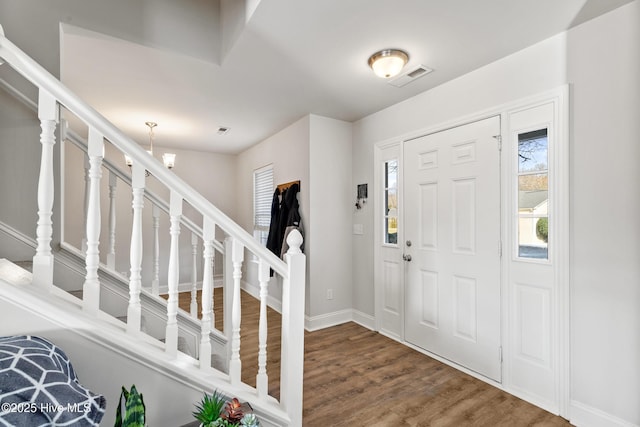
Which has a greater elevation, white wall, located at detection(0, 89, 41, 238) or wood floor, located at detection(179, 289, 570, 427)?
white wall, located at detection(0, 89, 41, 238)

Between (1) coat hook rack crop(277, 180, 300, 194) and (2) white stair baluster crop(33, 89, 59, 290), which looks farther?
(1) coat hook rack crop(277, 180, 300, 194)

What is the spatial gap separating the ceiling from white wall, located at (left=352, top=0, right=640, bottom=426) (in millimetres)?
192

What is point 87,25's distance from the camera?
1797 mm

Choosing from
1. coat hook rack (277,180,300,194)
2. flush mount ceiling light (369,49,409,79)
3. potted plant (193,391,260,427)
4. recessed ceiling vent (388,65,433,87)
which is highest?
recessed ceiling vent (388,65,433,87)

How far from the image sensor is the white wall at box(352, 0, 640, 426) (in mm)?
1557

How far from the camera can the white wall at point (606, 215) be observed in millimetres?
1553

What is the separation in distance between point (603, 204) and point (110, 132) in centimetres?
245

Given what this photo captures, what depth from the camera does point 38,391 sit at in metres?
0.78

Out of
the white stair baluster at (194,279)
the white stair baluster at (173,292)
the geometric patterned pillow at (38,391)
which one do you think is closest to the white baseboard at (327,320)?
the white stair baluster at (194,279)

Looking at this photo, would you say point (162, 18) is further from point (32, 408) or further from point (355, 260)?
point (355, 260)

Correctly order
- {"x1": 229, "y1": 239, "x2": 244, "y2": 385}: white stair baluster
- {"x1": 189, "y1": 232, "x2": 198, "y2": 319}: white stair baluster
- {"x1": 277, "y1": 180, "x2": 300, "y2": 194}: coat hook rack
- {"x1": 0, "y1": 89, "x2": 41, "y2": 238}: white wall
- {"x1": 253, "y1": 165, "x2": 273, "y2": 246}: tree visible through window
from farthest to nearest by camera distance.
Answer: {"x1": 253, "y1": 165, "x2": 273, "y2": 246}: tree visible through window
{"x1": 277, "y1": 180, "x2": 300, "y2": 194}: coat hook rack
{"x1": 189, "y1": 232, "x2": 198, "y2": 319}: white stair baluster
{"x1": 0, "y1": 89, "x2": 41, "y2": 238}: white wall
{"x1": 229, "y1": 239, "x2": 244, "y2": 385}: white stair baluster

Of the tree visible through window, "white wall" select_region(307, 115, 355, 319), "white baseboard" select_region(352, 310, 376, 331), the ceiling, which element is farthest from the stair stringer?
the tree visible through window

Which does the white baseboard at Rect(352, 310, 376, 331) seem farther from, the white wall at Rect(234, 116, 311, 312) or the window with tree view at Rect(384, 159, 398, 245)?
the window with tree view at Rect(384, 159, 398, 245)

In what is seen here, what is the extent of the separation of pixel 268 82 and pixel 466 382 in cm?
279
